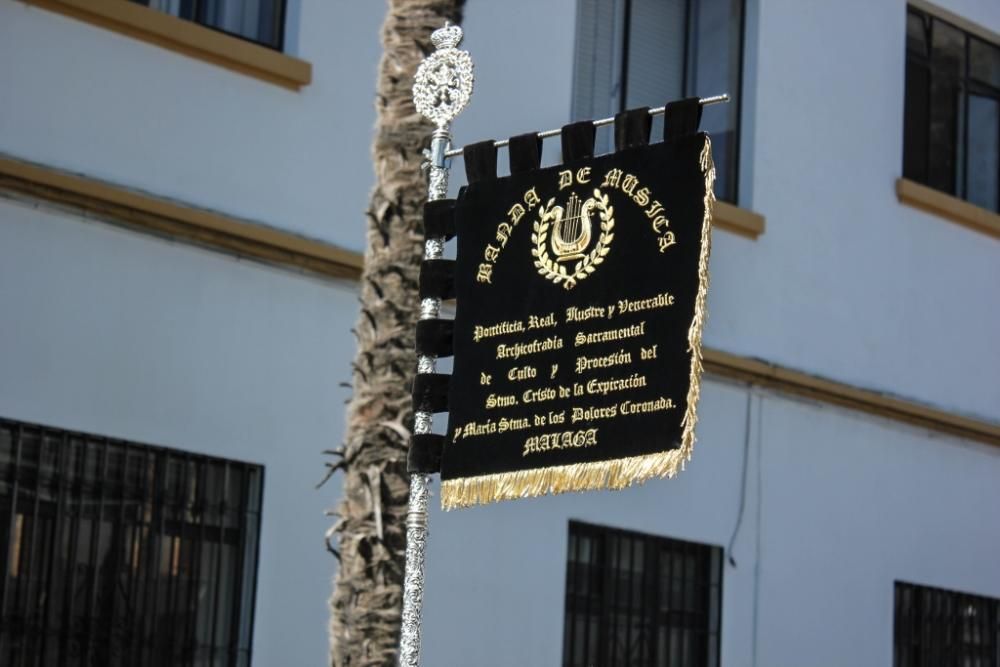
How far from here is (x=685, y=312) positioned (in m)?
7.57

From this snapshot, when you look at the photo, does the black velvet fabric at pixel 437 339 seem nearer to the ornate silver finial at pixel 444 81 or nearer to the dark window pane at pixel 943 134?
the ornate silver finial at pixel 444 81

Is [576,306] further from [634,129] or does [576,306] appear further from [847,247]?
[847,247]

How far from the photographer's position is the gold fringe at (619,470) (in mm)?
7434

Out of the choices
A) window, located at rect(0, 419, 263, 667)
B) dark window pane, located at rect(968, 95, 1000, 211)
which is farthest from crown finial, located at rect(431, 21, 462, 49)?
dark window pane, located at rect(968, 95, 1000, 211)

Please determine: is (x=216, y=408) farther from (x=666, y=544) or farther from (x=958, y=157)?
(x=958, y=157)

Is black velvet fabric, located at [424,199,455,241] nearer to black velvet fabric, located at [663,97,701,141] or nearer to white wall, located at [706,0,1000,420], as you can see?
black velvet fabric, located at [663,97,701,141]

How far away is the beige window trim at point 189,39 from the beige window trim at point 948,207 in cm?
547

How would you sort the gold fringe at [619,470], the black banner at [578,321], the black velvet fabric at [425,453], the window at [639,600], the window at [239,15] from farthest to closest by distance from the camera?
the window at [639,600]
the window at [239,15]
the black velvet fabric at [425,453]
the black banner at [578,321]
the gold fringe at [619,470]

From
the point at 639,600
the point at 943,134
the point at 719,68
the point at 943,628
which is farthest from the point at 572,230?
the point at 943,134

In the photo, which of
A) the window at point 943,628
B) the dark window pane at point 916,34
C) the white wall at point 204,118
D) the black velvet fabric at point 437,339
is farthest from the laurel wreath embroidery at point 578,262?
the dark window pane at point 916,34

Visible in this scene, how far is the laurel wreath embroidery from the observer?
312 inches

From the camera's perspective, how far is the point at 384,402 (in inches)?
338

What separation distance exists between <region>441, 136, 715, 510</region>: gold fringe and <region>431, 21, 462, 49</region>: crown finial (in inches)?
56.1

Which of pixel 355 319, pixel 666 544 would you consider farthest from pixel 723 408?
pixel 355 319
